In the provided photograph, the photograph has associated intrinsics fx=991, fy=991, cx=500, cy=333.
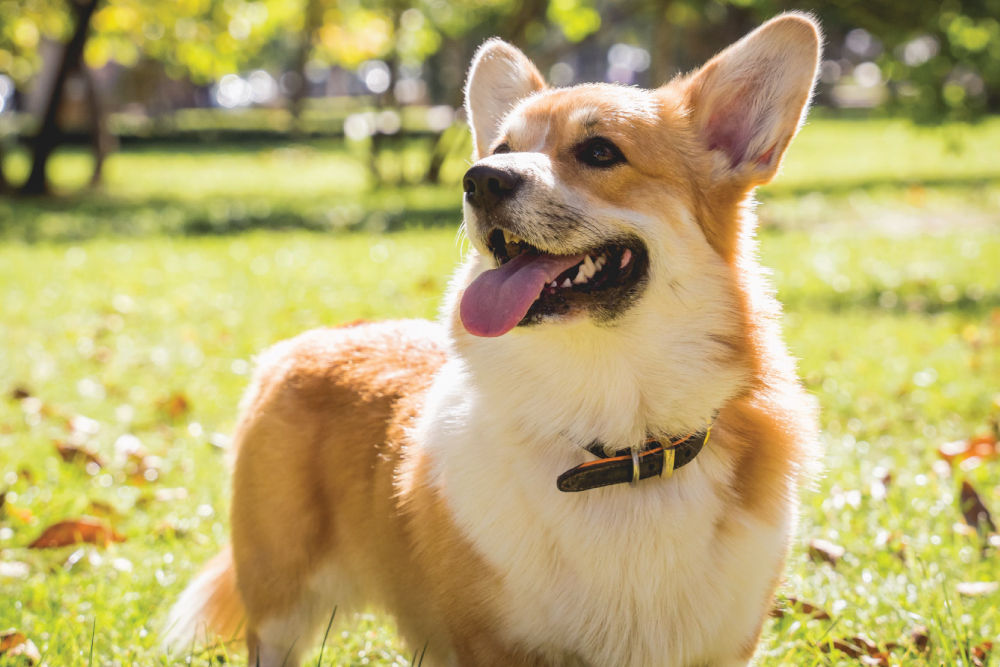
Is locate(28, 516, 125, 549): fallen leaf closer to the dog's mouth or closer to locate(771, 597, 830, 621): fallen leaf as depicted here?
the dog's mouth

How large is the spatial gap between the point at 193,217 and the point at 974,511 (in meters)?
11.9

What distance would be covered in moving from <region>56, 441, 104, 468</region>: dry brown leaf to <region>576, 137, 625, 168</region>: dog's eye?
3.21 meters

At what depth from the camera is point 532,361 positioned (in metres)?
2.62

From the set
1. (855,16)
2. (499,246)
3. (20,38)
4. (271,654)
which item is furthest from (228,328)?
(20,38)

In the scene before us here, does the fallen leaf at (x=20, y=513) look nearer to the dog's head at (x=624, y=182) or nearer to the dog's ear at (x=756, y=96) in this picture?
the dog's head at (x=624, y=182)

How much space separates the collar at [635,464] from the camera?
8.01 feet

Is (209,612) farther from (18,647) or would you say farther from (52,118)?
(52,118)

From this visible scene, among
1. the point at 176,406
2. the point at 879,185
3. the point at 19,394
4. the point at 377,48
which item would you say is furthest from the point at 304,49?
the point at 176,406

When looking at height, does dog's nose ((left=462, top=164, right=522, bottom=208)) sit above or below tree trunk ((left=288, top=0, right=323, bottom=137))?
above

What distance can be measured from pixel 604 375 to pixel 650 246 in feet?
1.18

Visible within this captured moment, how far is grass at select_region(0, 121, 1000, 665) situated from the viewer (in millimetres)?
3400

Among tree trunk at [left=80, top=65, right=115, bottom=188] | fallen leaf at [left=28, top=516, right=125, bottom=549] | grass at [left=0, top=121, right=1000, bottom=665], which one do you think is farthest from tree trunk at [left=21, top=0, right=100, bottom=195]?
fallen leaf at [left=28, top=516, right=125, bottom=549]

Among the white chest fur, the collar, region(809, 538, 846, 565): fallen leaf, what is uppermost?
the collar

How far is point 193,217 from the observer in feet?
45.5
